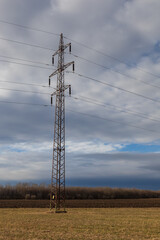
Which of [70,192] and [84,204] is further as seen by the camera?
[70,192]

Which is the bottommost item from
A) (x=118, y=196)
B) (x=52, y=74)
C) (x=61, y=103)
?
(x=118, y=196)

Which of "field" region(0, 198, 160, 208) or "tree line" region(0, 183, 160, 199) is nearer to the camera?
"field" region(0, 198, 160, 208)

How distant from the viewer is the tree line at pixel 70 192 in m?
120

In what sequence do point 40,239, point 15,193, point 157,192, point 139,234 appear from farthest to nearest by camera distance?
point 157,192 < point 15,193 < point 139,234 < point 40,239

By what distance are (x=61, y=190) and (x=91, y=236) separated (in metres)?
26.8

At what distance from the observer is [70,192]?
123 metres

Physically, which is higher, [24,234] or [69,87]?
[69,87]

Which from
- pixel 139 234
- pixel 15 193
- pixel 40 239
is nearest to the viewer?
pixel 40 239

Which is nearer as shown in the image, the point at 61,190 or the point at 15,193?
the point at 61,190

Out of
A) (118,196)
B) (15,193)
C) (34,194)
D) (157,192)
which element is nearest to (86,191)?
(118,196)

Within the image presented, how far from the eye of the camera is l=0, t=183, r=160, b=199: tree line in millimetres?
120431

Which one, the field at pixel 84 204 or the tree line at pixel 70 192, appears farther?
the tree line at pixel 70 192

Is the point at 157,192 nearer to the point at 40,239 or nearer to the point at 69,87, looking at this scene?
the point at 69,87

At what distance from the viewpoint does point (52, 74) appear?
49.9 m
